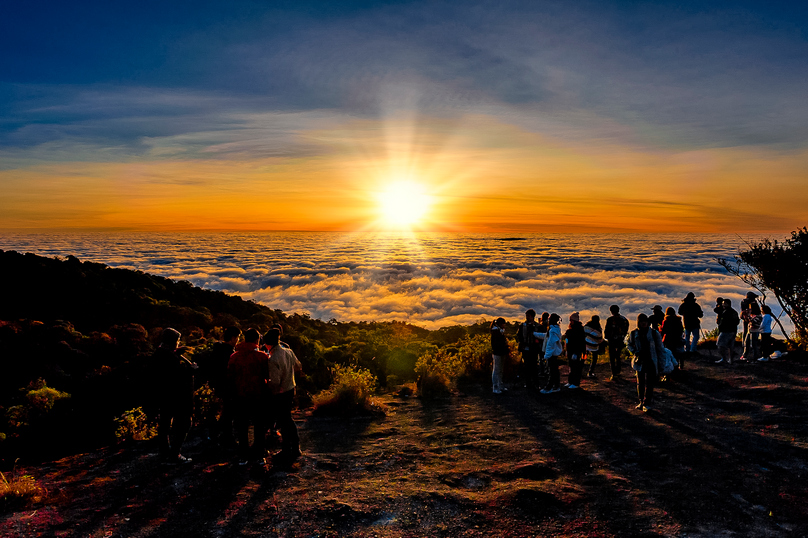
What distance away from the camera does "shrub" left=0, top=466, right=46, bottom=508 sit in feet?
14.8

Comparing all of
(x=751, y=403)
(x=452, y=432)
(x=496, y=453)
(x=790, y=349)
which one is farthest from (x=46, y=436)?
(x=790, y=349)

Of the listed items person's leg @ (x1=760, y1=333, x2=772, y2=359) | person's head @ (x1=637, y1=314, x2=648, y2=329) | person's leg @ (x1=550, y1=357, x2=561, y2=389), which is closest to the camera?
person's head @ (x1=637, y1=314, x2=648, y2=329)

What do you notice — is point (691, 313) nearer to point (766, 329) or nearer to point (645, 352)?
point (766, 329)

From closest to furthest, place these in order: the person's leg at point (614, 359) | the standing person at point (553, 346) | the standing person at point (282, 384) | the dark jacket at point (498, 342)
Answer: the standing person at point (282, 384) → the standing person at point (553, 346) → the dark jacket at point (498, 342) → the person's leg at point (614, 359)

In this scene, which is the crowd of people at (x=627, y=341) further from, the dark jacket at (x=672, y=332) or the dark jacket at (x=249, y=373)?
the dark jacket at (x=249, y=373)

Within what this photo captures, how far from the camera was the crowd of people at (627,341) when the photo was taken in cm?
762

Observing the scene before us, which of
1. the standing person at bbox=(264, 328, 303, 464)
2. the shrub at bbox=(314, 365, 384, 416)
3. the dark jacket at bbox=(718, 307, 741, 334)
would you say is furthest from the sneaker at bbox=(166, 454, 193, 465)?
the dark jacket at bbox=(718, 307, 741, 334)

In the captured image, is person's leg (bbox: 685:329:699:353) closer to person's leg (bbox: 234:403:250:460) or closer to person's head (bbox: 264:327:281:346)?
person's head (bbox: 264:327:281:346)

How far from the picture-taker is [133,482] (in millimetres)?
5137

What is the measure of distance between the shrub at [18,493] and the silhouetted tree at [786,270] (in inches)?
543

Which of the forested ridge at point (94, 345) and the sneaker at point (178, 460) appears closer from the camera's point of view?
the sneaker at point (178, 460)

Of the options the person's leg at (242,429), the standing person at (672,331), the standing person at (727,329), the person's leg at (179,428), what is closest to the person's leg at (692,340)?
the standing person at (727,329)

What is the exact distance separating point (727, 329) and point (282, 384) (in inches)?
418

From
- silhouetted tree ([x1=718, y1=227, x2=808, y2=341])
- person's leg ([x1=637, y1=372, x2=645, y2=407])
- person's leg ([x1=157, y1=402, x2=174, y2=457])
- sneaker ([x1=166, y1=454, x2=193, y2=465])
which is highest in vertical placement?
silhouetted tree ([x1=718, y1=227, x2=808, y2=341])
